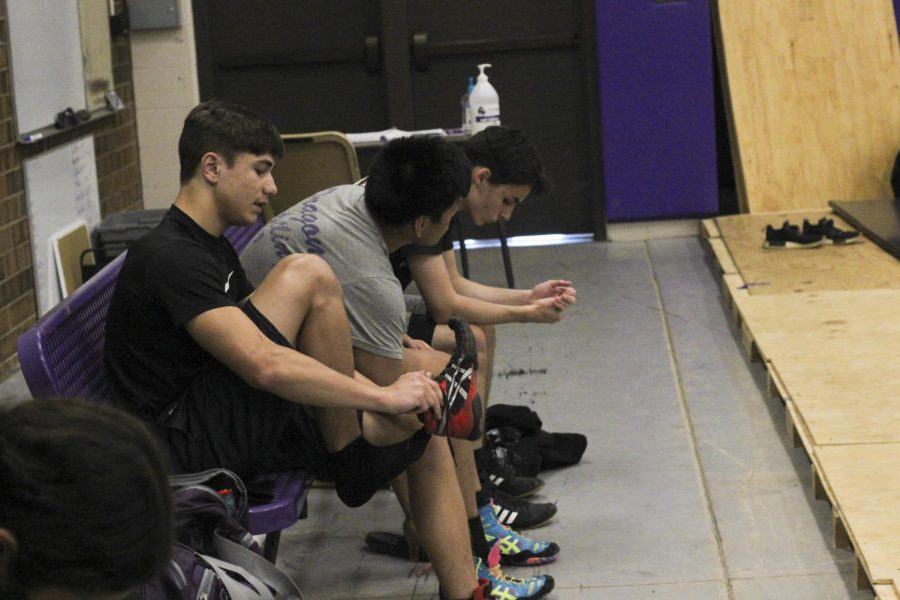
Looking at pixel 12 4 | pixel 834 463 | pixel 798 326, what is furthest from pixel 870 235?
pixel 12 4

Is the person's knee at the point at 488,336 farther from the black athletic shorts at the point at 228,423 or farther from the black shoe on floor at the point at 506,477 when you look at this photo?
the black athletic shorts at the point at 228,423

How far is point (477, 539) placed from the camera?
9.71 ft

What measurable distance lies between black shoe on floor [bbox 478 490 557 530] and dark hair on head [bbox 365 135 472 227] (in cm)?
79

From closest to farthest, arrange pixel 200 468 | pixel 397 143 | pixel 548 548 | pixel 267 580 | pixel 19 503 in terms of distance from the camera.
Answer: pixel 19 503, pixel 267 580, pixel 200 468, pixel 397 143, pixel 548 548

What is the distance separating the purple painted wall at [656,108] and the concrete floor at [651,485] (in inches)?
59.2

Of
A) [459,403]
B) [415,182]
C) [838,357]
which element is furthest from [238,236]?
[838,357]

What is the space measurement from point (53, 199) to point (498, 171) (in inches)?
105

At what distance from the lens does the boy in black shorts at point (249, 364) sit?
2395mm

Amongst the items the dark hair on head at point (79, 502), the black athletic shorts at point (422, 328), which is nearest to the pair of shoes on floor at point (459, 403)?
the black athletic shorts at point (422, 328)

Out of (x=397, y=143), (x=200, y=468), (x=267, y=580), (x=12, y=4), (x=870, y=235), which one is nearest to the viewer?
(x=267, y=580)

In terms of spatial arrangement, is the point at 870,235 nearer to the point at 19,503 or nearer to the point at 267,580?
the point at 267,580

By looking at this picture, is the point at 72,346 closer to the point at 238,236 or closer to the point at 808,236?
the point at 238,236

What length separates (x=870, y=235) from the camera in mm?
5707

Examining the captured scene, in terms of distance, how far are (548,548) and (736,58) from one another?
4.30 metres
